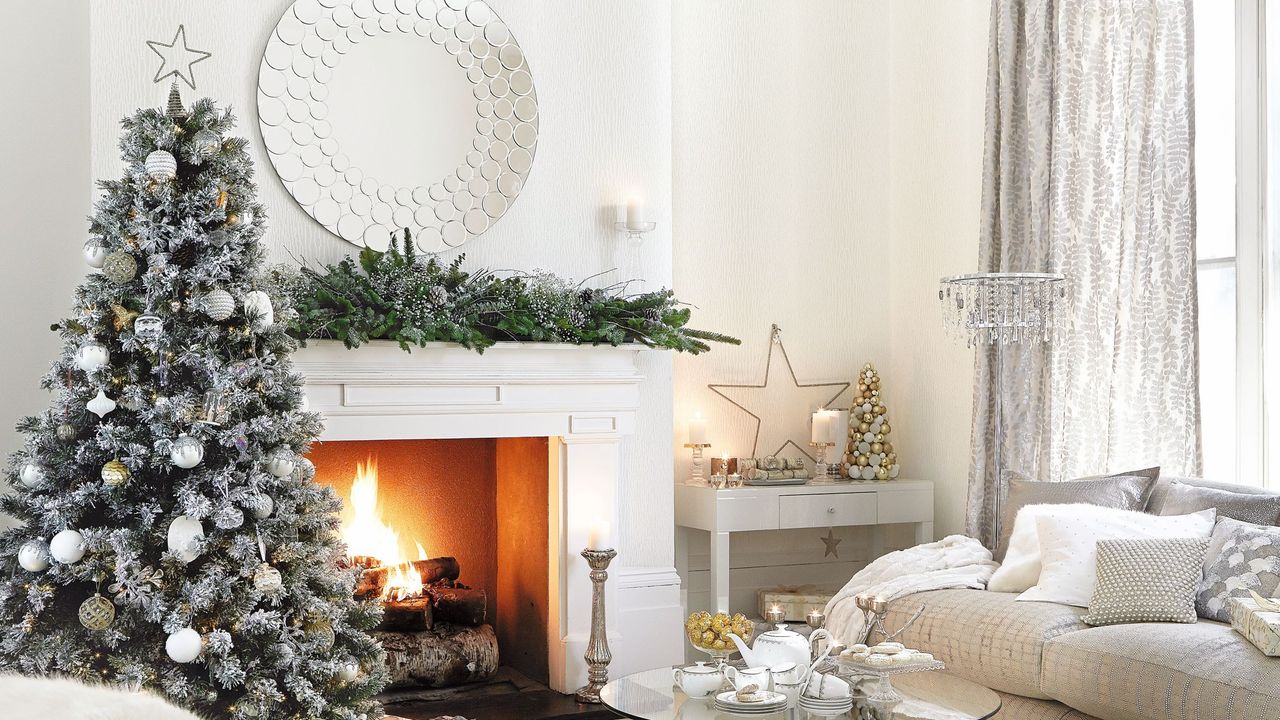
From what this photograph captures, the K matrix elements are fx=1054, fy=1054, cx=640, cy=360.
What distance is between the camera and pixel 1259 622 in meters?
2.63

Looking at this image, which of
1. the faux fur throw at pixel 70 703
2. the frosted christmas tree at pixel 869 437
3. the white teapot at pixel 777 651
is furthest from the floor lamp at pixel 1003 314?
the faux fur throw at pixel 70 703

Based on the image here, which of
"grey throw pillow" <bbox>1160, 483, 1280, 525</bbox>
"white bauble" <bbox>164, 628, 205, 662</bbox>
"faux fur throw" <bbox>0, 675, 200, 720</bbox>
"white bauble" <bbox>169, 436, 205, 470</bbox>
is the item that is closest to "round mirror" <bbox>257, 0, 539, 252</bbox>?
"white bauble" <bbox>169, 436, 205, 470</bbox>

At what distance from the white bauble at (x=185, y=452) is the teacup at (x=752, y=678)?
133 cm

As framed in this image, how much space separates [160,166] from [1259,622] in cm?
285

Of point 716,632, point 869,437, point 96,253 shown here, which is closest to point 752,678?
point 716,632

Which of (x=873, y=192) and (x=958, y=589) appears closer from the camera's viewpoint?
(x=958, y=589)

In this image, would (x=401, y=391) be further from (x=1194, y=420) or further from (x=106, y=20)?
(x=1194, y=420)

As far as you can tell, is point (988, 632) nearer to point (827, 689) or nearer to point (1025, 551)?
point (1025, 551)

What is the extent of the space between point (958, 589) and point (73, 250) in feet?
Result: 10.6

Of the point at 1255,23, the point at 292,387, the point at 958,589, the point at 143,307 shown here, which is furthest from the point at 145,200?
the point at 1255,23

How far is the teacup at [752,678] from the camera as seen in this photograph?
8.29ft

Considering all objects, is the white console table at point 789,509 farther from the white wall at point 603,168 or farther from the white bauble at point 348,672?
the white bauble at point 348,672

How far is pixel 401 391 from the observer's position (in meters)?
3.64

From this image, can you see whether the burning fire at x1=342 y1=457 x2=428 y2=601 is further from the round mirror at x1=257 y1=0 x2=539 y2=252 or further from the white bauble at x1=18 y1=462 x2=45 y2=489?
the white bauble at x1=18 y1=462 x2=45 y2=489
